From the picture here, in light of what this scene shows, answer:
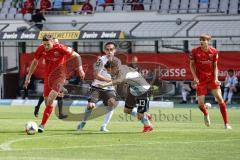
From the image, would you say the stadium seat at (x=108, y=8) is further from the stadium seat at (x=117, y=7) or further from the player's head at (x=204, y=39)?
the player's head at (x=204, y=39)

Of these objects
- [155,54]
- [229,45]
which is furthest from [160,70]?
[229,45]

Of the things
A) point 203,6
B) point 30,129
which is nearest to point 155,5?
point 203,6

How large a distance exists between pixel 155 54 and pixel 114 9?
5822 millimetres

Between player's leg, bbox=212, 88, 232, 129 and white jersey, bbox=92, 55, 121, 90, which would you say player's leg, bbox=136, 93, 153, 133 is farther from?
player's leg, bbox=212, 88, 232, 129

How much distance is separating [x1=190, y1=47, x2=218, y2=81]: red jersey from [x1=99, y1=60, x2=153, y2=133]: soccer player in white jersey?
4.61 feet

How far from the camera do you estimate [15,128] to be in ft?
64.3

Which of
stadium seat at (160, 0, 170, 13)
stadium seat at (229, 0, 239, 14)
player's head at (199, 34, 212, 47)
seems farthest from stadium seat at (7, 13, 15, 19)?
player's head at (199, 34, 212, 47)

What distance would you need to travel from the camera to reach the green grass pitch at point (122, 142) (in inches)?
531

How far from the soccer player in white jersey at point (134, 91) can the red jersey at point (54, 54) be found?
1.14m

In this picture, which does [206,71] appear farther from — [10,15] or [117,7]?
[10,15]

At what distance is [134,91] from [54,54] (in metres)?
2.09

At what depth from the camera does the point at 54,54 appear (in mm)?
18750

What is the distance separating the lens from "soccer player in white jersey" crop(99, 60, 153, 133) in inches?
715

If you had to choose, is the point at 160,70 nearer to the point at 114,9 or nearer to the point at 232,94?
the point at 232,94
